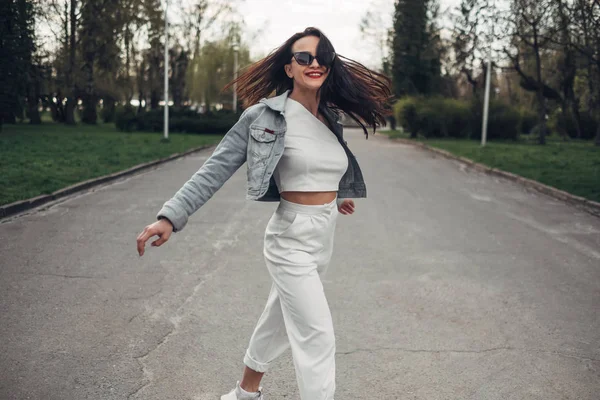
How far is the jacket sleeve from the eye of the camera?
2.67m

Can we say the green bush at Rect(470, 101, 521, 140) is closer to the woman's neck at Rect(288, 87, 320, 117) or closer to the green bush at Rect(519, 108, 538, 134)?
the green bush at Rect(519, 108, 538, 134)

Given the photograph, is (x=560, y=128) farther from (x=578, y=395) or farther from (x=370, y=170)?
(x=578, y=395)

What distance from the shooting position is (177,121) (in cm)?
3762

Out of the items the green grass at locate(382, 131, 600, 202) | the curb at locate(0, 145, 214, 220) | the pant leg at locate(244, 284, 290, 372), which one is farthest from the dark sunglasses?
the green grass at locate(382, 131, 600, 202)

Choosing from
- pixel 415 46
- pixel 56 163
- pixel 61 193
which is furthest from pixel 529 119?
pixel 61 193

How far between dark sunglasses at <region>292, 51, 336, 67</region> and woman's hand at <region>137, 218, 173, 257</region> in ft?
3.05

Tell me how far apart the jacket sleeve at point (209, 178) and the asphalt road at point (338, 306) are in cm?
136

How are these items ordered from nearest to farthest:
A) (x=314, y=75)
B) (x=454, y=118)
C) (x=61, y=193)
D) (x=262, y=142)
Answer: (x=262, y=142) < (x=314, y=75) < (x=61, y=193) < (x=454, y=118)

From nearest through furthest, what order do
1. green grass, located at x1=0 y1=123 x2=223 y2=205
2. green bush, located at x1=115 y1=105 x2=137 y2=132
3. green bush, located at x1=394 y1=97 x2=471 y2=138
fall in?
green grass, located at x1=0 y1=123 x2=223 y2=205 < green bush, located at x1=394 y1=97 x2=471 y2=138 < green bush, located at x1=115 y1=105 x2=137 y2=132

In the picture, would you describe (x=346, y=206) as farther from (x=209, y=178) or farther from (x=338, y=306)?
(x=338, y=306)

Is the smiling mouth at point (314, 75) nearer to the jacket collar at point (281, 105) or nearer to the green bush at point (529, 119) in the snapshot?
the jacket collar at point (281, 105)

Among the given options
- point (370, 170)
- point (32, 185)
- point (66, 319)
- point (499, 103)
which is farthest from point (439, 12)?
point (66, 319)

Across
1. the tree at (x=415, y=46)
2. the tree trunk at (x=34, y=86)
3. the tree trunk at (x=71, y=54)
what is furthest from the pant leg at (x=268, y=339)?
the tree at (x=415, y=46)

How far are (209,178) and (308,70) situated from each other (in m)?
0.66
